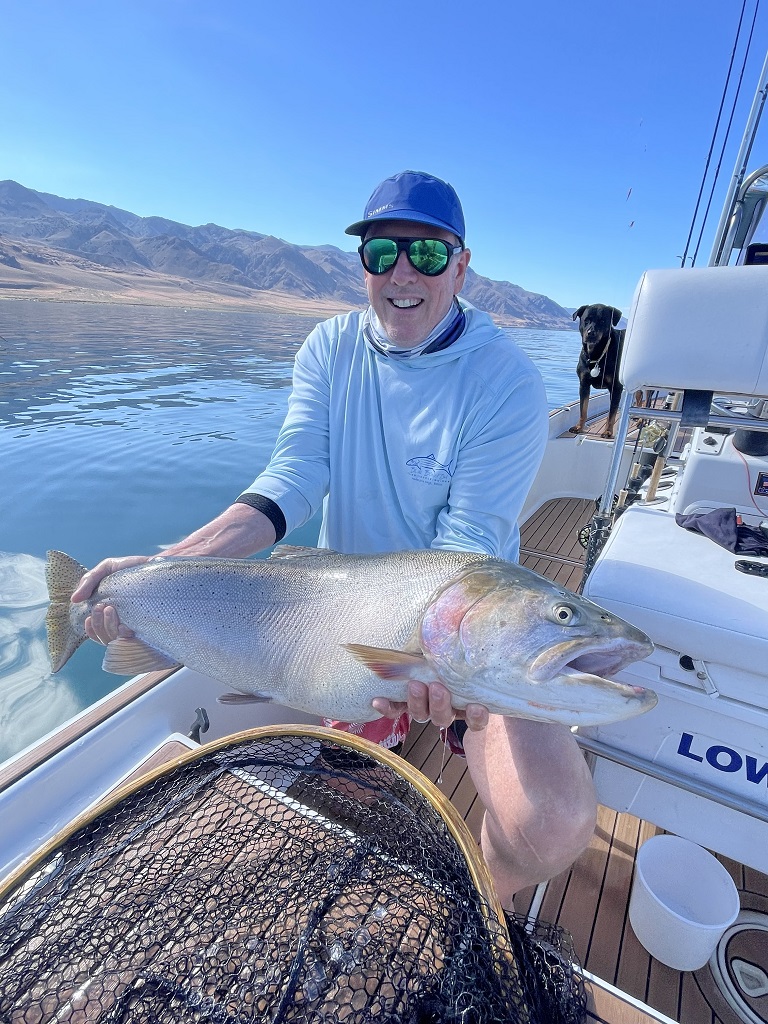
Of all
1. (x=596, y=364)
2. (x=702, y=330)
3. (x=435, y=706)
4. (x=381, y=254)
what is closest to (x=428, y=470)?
(x=381, y=254)

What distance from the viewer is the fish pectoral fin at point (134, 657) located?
7.45ft

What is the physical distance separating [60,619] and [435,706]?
1793 millimetres

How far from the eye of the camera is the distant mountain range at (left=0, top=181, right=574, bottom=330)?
95375 millimetres

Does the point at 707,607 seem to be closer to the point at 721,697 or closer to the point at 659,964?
the point at 721,697

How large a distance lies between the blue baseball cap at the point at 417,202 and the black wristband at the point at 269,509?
1551mm

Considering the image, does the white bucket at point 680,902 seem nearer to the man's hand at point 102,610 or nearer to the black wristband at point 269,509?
the black wristband at point 269,509

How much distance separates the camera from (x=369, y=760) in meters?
1.93

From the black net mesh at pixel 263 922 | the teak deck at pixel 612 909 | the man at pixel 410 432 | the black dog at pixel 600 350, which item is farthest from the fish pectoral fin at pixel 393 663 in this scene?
the black dog at pixel 600 350

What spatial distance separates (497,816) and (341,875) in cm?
78

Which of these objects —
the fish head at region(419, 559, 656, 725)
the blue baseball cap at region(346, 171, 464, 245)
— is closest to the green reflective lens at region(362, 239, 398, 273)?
the blue baseball cap at region(346, 171, 464, 245)

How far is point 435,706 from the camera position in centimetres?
178

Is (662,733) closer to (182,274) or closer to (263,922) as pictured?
(263,922)

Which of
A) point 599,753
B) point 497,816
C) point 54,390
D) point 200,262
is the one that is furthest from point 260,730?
Result: point 200,262

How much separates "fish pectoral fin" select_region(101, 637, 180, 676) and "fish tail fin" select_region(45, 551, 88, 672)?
0.82ft
